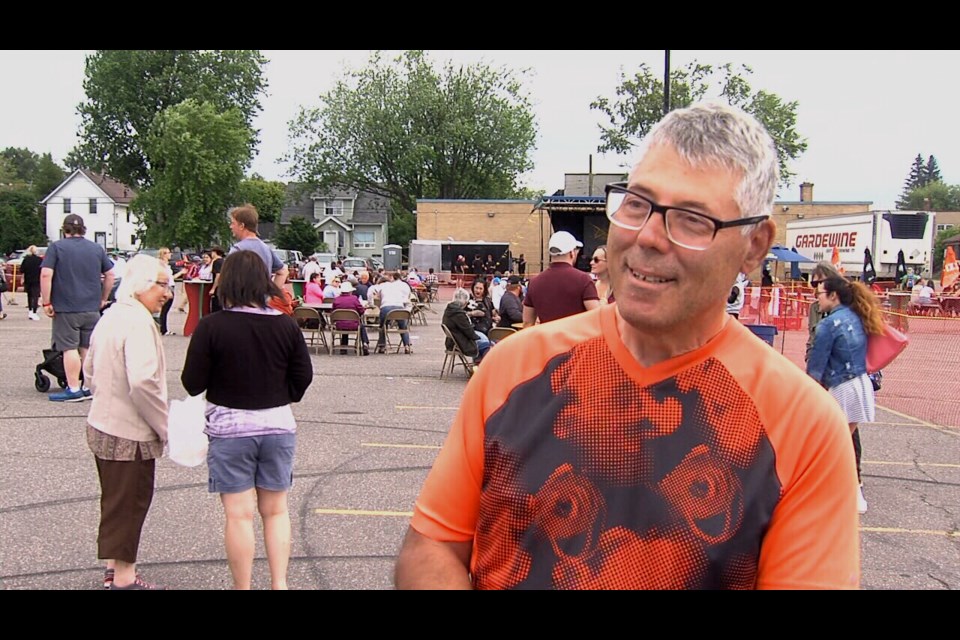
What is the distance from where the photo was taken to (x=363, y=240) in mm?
87812

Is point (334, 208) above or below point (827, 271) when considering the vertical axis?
above

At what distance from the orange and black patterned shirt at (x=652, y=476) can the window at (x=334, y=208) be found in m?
91.1

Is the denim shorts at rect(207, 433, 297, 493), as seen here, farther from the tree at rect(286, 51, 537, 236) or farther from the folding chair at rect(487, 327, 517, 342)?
the tree at rect(286, 51, 537, 236)

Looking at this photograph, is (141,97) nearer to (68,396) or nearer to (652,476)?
(68,396)

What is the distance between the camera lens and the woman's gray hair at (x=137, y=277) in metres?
4.68

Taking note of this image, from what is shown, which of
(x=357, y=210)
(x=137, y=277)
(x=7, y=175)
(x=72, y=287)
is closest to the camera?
(x=137, y=277)

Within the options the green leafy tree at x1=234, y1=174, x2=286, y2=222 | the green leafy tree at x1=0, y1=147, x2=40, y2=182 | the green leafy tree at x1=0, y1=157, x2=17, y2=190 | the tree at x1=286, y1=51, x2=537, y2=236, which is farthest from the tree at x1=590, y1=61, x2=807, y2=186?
the green leafy tree at x1=0, y1=147, x2=40, y2=182

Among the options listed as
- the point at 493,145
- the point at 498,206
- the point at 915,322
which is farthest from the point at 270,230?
the point at 915,322

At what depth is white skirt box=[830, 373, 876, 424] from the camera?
6.48 meters

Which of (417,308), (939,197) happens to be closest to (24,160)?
(417,308)

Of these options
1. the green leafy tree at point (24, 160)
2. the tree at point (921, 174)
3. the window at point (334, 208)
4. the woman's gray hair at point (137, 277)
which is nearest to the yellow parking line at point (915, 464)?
the woman's gray hair at point (137, 277)

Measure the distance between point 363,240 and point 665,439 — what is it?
8750 cm
